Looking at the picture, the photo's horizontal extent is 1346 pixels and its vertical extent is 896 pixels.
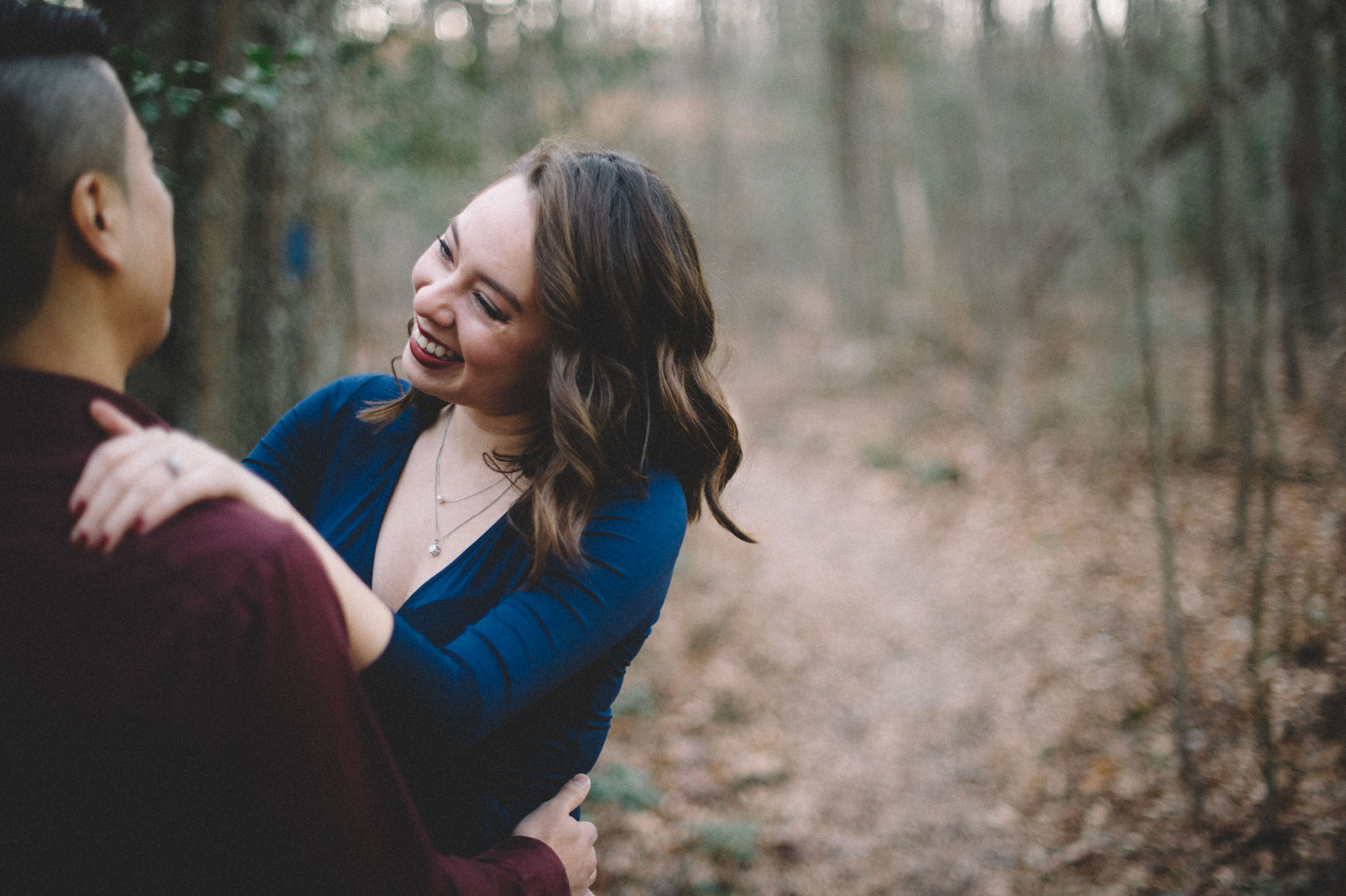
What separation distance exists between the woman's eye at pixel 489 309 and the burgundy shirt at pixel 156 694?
2.44 ft

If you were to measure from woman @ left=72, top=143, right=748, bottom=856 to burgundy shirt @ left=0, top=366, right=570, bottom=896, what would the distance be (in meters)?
0.30

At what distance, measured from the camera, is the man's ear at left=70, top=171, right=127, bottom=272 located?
920mm

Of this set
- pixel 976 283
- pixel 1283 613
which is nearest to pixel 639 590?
pixel 1283 613

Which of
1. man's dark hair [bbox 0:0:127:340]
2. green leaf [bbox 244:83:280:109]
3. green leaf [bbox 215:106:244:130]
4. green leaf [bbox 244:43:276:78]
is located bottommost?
man's dark hair [bbox 0:0:127:340]

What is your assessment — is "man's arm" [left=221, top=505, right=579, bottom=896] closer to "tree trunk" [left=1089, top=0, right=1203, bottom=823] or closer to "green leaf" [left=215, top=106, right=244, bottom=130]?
"green leaf" [left=215, top=106, right=244, bottom=130]

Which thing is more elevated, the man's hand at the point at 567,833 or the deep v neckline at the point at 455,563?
the deep v neckline at the point at 455,563

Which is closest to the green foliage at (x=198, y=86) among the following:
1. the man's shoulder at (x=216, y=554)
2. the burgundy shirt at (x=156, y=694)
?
the burgundy shirt at (x=156, y=694)

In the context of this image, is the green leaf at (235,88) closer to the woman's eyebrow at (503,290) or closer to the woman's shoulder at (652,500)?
the woman's eyebrow at (503,290)

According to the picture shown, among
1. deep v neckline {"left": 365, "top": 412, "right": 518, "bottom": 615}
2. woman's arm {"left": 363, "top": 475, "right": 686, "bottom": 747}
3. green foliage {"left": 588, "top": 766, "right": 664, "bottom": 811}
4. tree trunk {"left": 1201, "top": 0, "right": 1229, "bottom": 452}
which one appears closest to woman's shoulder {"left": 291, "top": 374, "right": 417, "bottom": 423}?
deep v neckline {"left": 365, "top": 412, "right": 518, "bottom": 615}

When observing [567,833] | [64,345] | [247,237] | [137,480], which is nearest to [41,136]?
[64,345]

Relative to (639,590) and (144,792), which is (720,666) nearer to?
(639,590)

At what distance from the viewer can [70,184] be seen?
91 centimetres

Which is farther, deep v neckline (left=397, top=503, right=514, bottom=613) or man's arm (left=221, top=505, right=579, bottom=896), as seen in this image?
deep v neckline (left=397, top=503, right=514, bottom=613)

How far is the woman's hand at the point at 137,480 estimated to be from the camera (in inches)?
34.2
